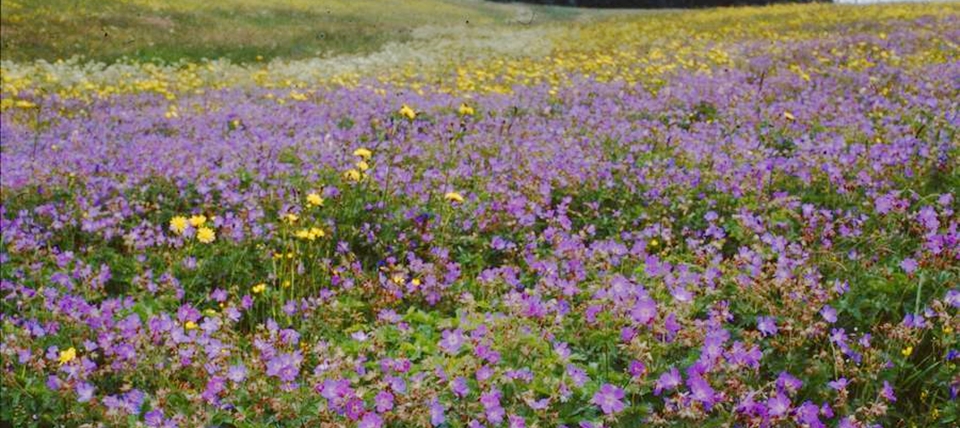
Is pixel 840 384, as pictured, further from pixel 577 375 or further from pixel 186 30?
pixel 186 30

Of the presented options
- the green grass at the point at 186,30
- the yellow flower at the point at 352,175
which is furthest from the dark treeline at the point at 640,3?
the yellow flower at the point at 352,175

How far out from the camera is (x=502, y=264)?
15.7 ft

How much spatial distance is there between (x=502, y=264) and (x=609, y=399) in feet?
7.14

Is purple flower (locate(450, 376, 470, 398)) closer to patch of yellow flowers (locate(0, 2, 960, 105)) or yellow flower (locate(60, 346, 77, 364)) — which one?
yellow flower (locate(60, 346, 77, 364))

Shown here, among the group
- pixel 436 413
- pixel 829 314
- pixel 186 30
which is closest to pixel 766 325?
pixel 829 314

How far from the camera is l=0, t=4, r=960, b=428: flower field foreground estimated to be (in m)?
2.88

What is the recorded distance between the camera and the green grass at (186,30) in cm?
1950

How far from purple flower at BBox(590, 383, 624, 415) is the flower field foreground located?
11mm

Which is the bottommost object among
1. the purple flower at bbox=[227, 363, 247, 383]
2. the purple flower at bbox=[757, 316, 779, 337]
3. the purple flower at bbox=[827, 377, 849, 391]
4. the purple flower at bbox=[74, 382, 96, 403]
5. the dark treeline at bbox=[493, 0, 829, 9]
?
the dark treeline at bbox=[493, 0, 829, 9]

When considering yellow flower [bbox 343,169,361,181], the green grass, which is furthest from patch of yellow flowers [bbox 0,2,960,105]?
yellow flower [bbox 343,169,361,181]

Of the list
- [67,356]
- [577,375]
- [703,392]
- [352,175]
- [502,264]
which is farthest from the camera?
[352,175]

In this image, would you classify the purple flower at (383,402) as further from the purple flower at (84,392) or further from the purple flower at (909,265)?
the purple flower at (909,265)

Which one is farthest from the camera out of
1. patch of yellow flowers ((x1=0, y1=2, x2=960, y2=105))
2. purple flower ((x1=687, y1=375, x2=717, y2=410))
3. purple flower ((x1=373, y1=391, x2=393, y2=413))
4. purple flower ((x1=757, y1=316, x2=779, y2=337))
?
patch of yellow flowers ((x1=0, y1=2, x2=960, y2=105))

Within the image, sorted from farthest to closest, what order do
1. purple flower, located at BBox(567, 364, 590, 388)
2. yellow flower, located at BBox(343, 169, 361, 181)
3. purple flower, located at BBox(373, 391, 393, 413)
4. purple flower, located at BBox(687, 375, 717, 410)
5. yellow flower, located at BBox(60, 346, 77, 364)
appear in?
yellow flower, located at BBox(343, 169, 361, 181) < yellow flower, located at BBox(60, 346, 77, 364) < purple flower, located at BBox(567, 364, 590, 388) < purple flower, located at BBox(373, 391, 393, 413) < purple flower, located at BBox(687, 375, 717, 410)
